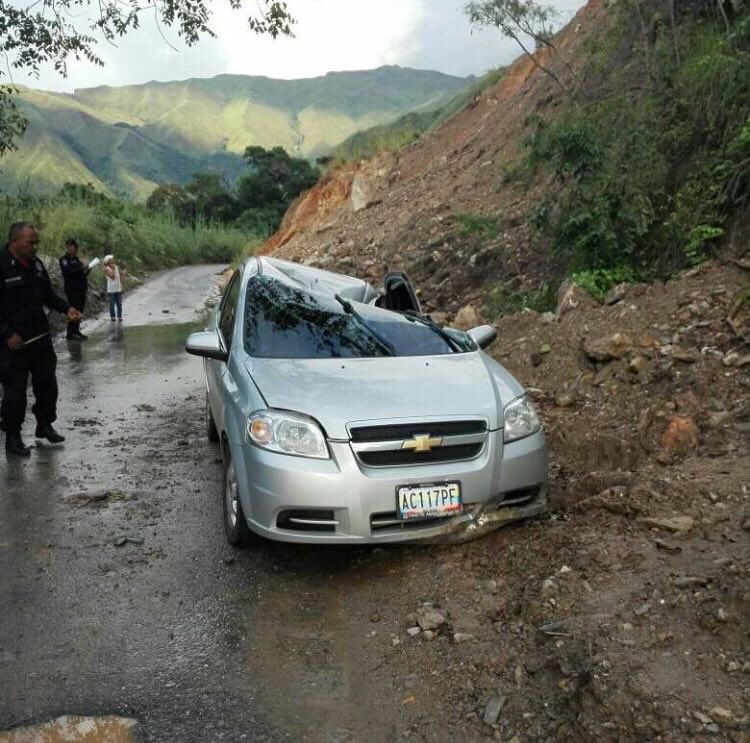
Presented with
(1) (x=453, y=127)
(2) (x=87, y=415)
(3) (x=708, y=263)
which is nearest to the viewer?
(3) (x=708, y=263)

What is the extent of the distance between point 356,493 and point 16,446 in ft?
13.1

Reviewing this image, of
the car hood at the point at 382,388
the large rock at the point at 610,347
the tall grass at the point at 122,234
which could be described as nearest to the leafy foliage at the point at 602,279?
the large rock at the point at 610,347

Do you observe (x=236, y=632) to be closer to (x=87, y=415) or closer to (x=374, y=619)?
(x=374, y=619)

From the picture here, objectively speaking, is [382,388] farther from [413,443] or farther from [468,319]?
[468,319]

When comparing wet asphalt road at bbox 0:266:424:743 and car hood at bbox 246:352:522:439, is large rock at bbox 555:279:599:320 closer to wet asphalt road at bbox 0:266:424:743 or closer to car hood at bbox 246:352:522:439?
car hood at bbox 246:352:522:439

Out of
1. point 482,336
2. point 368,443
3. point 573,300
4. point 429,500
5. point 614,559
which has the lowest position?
point 614,559

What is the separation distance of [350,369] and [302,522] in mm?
1055

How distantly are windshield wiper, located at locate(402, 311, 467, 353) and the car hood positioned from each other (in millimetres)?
322

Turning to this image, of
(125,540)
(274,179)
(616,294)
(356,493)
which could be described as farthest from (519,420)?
(274,179)

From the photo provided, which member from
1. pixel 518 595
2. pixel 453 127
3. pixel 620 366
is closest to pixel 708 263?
pixel 620 366

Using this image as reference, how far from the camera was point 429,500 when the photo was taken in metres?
4.22

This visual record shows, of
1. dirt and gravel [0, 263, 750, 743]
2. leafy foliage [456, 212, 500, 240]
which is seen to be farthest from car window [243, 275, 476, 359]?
leafy foliage [456, 212, 500, 240]

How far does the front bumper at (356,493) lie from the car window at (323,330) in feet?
3.24

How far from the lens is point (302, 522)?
166 inches
